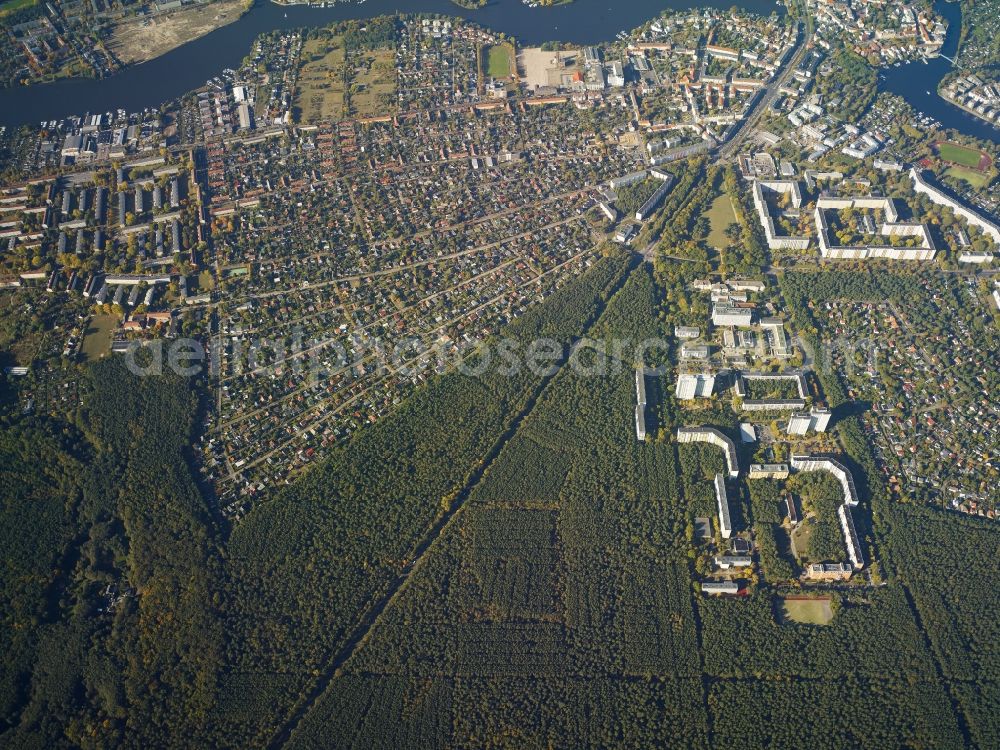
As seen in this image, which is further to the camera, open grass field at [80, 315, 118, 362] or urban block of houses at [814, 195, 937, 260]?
urban block of houses at [814, 195, 937, 260]

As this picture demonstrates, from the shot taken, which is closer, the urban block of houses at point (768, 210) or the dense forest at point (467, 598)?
the dense forest at point (467, 598)

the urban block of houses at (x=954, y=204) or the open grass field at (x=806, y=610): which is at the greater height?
the urban block of houses at (x=954, y=204)

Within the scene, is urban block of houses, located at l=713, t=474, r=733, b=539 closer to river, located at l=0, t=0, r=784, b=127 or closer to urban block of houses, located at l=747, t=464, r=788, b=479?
urban block of houses, located at l=747, t=464, r=788, b=479

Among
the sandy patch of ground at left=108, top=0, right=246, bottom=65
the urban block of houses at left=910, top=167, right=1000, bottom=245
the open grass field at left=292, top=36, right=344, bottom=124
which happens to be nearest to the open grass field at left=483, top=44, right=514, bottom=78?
the open grass field at left=292, top=36, right=344, bottom=124

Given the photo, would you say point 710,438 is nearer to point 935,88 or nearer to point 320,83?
point 935,88

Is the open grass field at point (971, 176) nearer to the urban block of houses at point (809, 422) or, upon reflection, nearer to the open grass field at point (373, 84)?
the urban block of houses at point (809, 422)

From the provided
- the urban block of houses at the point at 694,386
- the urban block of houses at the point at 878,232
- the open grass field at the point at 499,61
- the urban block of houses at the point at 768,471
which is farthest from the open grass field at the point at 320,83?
the urban block of houses at the point at 768,471
